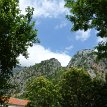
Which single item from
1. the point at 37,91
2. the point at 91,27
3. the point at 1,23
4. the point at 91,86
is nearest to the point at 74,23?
the point at 91,27

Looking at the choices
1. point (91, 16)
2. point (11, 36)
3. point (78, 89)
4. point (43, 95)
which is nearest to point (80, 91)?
point (78, 89)

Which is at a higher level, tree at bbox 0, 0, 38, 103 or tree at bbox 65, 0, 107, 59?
tree at bbox 65, 0, 107, 59

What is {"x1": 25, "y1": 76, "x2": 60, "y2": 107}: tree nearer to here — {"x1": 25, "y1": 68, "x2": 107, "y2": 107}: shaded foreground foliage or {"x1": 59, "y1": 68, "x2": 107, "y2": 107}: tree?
{"x1": 25, "y1": 68, "x2": 107, "y2": 107}: shaded foreground foliage

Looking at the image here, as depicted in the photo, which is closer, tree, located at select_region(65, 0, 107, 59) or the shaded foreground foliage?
tree, located at select_region(65, 0, 107, 59)

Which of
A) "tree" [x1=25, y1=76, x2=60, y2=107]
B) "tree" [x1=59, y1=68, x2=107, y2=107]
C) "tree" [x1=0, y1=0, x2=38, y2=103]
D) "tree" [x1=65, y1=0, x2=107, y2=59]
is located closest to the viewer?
"tree" [x1=0, y1=0, x2=38, y2=103]

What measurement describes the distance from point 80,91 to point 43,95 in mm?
13172

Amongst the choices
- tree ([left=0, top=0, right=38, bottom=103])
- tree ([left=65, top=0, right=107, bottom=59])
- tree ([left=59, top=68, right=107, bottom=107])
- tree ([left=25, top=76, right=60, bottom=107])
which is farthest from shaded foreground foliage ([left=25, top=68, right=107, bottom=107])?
tree ([left=0, top=0, right=38, bottom=103])

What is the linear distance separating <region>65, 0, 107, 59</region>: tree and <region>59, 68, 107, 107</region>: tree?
180 ft

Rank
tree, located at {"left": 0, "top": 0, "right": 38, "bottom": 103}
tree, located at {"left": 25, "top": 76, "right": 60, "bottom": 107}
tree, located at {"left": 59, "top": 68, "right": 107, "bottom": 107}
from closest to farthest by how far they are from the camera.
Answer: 1. tree, located at {"left": 0, "top": 0, "right": 38, "bottom": 103}
2. tree, located at {"left": 25, "top": 76, "right": 60, "bottom": 107}
3. tree, located at {"left": 59, "top": 68, "right": 107, "bottom": 107}

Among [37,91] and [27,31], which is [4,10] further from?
[37,91]

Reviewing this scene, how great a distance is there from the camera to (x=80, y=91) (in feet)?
309

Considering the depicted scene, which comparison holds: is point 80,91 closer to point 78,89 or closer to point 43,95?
point 78,89

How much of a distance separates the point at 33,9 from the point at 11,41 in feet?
11.3

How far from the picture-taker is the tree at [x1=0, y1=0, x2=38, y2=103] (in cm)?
2823
